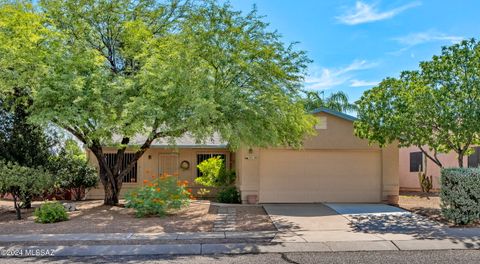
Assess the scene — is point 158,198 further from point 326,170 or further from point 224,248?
point 326,170

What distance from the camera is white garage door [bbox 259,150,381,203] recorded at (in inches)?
658

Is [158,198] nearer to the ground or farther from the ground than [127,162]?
nearer to the ground

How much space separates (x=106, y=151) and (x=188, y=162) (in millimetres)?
3736

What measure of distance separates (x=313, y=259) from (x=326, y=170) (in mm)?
8958

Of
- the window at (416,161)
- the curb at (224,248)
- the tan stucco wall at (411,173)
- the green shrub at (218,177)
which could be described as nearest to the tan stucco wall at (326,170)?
the green shrub at (218,177)

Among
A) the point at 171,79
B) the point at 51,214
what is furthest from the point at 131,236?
the point at 171,79

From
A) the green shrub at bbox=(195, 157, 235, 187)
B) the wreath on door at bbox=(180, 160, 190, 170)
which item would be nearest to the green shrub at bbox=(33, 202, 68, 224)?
the green shrub at bbox=(195, 157, 235, 187)

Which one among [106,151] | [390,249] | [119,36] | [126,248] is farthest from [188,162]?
[390,249]

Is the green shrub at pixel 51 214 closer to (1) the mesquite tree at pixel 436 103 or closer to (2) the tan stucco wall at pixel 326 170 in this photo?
(2) the tan stucco wall at pixel 326 170

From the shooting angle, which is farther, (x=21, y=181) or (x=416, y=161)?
(x=416, y=161)

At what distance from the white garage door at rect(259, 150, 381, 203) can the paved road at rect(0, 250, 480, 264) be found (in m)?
8.05

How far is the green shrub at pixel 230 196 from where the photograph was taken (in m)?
17.0

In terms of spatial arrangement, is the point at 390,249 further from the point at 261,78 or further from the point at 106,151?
the point at 106,151

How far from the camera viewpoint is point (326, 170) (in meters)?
16.9
